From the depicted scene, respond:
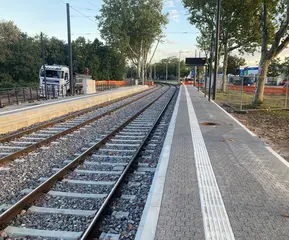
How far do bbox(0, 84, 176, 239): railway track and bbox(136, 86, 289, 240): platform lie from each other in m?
0.87

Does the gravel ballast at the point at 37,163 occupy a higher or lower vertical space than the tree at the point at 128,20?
lower

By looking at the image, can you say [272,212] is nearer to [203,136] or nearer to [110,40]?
[203,136]

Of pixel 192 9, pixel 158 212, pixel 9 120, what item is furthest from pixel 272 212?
pixel 192 9

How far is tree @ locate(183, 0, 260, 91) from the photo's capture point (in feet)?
102

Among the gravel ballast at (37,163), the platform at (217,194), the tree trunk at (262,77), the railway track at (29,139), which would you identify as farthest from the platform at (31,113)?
the tree trunk at (262,77)

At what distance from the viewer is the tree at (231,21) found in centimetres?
3117

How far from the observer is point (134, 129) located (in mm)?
10984

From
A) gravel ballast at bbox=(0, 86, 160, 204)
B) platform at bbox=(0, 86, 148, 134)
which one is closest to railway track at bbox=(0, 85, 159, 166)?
gravel ballast at bbox=(0, 86, 160, 204)

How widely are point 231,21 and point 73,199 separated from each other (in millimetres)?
33395

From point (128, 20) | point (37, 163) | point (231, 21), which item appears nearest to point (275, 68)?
point (128, 20)

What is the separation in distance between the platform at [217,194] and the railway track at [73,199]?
0.87m

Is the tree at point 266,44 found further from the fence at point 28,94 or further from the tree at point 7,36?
the tree at point 7,36

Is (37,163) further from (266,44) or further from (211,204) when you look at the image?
(266,44)

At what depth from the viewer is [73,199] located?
16.1 ft
